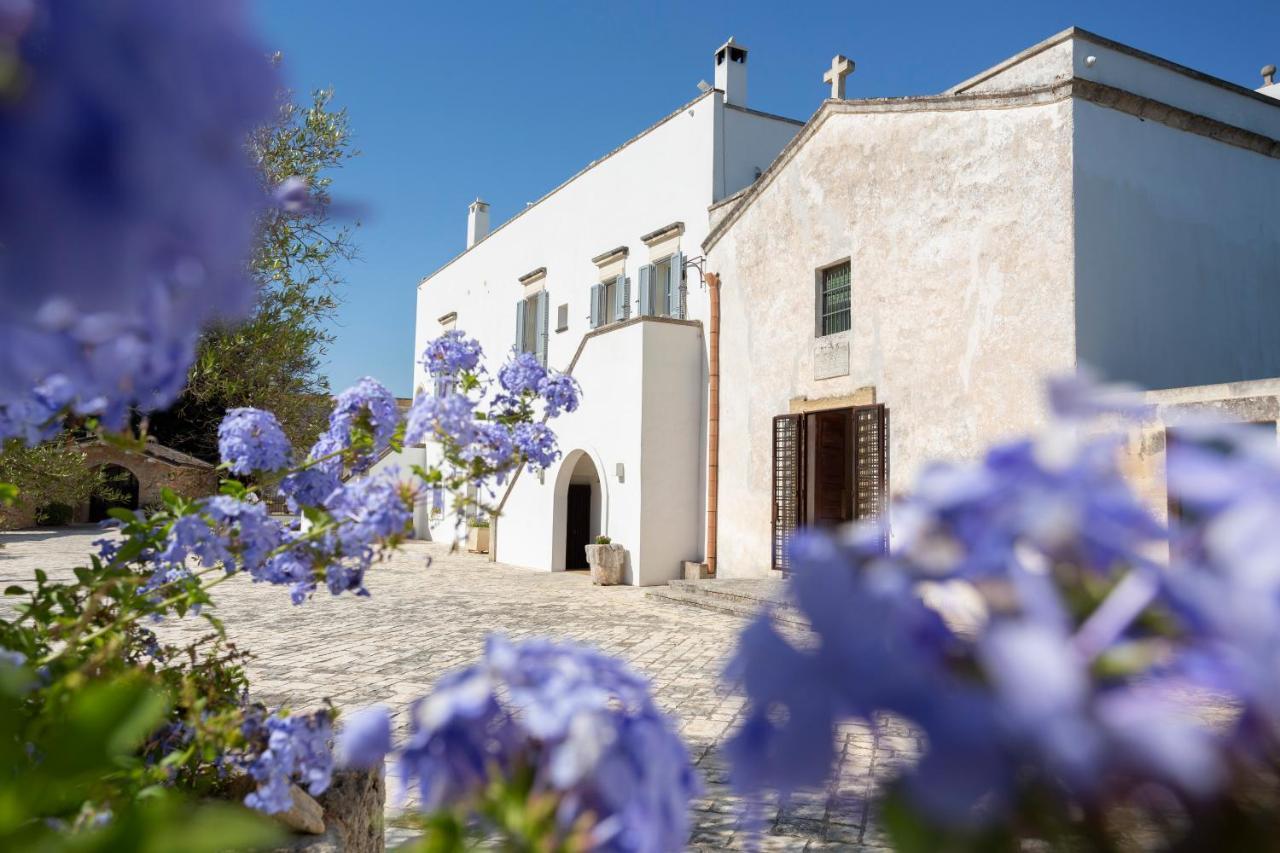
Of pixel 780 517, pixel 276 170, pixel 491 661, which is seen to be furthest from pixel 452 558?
pixel 491 661

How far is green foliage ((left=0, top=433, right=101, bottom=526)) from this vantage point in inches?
155

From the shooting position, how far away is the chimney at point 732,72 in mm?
15188

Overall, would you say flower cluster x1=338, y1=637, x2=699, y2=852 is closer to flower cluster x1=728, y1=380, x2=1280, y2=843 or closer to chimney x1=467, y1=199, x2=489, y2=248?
flower cluster x1=728, y1=380, x2=1280, y2=843

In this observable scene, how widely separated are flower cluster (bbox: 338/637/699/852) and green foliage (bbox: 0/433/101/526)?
3462 millimetres

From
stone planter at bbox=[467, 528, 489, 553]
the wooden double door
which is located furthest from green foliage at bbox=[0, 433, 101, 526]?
stone planter at bbox=[467, 528, 489, 553]

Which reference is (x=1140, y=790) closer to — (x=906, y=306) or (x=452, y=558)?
(x=906, y=306)

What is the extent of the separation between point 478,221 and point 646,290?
11.0m

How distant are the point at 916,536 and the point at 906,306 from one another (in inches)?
419

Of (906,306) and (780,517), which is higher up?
(906,306)

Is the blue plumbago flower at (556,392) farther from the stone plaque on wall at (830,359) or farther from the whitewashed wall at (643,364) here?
the whitewashed wall at (643,364)

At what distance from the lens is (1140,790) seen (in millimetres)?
435

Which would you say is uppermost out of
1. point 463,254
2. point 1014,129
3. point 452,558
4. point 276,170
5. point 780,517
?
point 463,254

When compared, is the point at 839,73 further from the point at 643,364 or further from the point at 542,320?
the point at 542,320

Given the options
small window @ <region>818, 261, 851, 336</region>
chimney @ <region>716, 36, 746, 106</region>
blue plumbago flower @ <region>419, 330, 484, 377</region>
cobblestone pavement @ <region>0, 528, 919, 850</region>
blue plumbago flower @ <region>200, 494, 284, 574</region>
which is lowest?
cobblestone pavement @ <region>0, 528, 919, 850</region>
